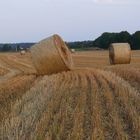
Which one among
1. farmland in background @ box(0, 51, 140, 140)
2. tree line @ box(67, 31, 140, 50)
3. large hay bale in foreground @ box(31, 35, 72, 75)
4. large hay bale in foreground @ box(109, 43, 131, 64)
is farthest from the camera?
tree line @ box(67, 31, 140, 50)

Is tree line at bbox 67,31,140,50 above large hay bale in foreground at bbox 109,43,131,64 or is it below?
below

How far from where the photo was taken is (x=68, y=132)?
21.4 feet

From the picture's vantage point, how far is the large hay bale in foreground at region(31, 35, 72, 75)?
15711 millimetres

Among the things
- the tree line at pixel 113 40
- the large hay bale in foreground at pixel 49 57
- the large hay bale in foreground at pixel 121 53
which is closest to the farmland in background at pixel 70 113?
the large hay bale in foreground at pixel 49 57

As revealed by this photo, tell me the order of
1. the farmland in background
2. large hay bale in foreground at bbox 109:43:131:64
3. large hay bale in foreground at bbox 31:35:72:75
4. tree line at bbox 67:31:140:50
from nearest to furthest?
Answer: 1. the farmland in background
2. large hay bale in foreground at bbox 31:35:72:75
3. large hay bale in foreground at bbox 109:43:131:64
4. tree line at bbox 67:31:140:50

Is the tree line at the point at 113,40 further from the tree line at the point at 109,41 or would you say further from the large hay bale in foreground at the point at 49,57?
the large hay bale in foreground at the point at 49,57

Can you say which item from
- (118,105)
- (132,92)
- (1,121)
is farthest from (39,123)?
(132,92)

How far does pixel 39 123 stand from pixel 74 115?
78 cm

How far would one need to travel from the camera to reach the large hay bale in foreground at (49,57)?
51.5ft

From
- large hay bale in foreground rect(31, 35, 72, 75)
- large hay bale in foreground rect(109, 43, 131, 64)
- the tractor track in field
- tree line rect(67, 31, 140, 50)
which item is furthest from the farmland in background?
tree line rect(67, 31, 140, 50)

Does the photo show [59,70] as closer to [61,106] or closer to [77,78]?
[77,78]

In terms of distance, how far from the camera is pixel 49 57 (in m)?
15.6

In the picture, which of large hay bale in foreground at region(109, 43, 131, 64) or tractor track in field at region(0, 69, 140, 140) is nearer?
tractor track in field at region(0, 69, 140, 140)

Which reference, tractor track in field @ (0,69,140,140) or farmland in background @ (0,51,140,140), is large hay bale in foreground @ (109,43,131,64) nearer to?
farmland in background @ (0,51,140,140)
